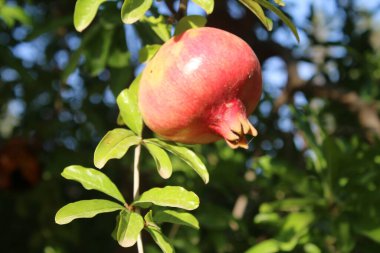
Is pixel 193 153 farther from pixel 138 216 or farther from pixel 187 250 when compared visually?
pixel 187 250

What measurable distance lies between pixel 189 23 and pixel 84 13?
0.62 ft

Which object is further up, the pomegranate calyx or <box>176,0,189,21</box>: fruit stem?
<box>176,0,189,21</box>: fruit stem

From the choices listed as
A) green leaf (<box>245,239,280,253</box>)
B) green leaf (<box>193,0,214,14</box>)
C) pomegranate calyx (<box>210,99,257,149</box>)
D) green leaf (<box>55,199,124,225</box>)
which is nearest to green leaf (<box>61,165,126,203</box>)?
green leaf (<box>55,199,124,225</box>)

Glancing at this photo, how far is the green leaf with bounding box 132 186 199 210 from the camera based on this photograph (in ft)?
3.32

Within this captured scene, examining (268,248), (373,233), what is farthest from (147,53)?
(373,233)

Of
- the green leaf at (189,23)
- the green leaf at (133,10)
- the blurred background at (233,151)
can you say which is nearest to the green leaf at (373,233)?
the blurred background at (233,151)

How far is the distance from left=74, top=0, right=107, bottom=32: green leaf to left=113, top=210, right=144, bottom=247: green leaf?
337 millimetres

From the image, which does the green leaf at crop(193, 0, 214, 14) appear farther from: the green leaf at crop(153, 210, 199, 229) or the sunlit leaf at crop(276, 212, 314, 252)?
the sunlit leaf at crop(276, 212, 314, 252)

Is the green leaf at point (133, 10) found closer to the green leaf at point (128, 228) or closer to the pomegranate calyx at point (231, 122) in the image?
the pomegranate calyx at point (231, 122)

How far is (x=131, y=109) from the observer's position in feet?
3.60

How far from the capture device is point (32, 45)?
11.8 ft

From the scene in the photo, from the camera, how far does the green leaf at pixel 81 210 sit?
3.18 ft

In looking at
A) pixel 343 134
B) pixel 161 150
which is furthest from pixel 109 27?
pixel 343 134

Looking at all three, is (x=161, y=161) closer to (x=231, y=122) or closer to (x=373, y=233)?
(x=231, y=122)
